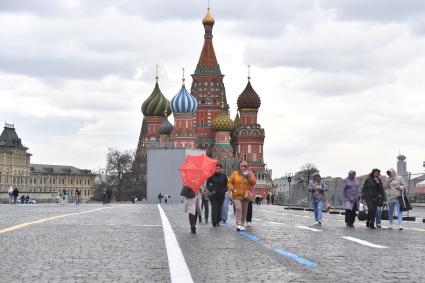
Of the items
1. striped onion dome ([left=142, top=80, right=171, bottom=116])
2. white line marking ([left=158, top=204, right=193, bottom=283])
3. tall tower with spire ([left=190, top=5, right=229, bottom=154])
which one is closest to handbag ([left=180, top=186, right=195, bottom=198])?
white line marking ([left=158, top=204, right=193, bottom=283])

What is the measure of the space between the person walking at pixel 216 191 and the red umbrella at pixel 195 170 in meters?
1.47

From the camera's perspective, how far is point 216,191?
21.4 m

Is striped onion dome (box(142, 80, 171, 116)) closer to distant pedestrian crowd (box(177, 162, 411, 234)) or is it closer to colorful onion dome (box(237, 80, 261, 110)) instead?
colorful onion dome (box(237, 80, 261, 110))

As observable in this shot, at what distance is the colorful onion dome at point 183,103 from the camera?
13900cm

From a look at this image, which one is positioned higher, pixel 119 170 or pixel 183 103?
pixel 183 103

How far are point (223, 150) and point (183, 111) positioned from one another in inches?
356

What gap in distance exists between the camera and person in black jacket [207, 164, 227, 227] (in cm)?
2131

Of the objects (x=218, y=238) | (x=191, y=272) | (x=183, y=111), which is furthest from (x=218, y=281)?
(x=183, y=111)

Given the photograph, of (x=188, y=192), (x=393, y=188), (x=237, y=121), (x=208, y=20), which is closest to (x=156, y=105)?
(x=237, y=121)

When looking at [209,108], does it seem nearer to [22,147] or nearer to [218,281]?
[22,147]

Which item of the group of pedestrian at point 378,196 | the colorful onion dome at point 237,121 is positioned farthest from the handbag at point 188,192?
the colorful onion dome at point 237,121

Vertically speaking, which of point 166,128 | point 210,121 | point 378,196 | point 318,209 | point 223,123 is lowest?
point 318,209

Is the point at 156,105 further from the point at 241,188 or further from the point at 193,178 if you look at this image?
the point at 193,178

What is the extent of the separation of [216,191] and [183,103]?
117884 millimetres
